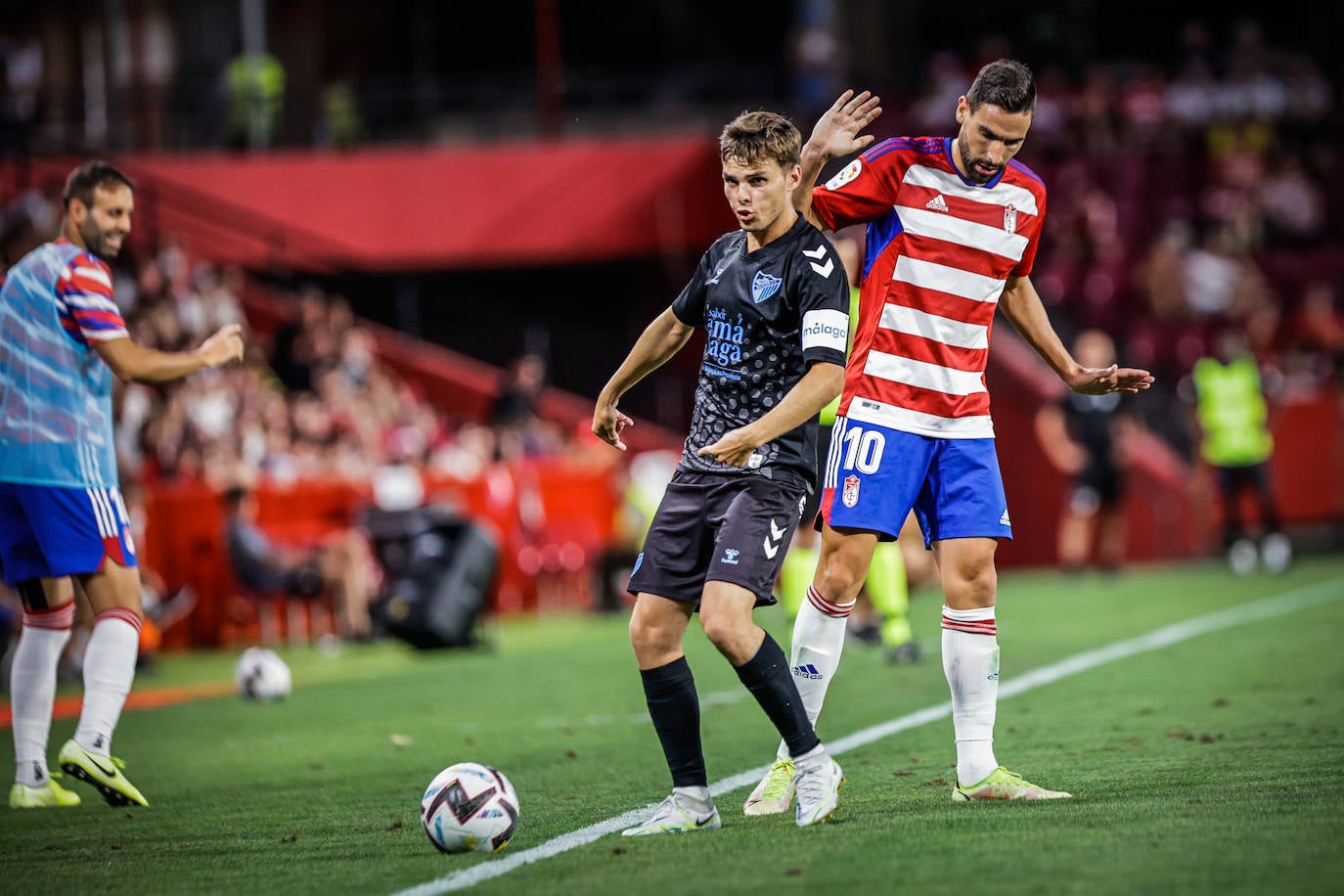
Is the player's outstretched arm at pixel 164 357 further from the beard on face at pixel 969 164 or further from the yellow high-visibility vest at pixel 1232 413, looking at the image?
the yellow high-visibility vest at pixel 1232 413

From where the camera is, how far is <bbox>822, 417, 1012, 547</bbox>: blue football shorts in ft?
19.7

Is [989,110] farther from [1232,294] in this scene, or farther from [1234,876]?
[1232,294]

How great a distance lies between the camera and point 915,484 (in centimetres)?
605

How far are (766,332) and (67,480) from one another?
3.02 meters

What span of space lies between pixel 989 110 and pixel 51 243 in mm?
3820

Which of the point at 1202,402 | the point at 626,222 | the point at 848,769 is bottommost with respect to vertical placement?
the point at 848,769

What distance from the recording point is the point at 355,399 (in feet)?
61.3

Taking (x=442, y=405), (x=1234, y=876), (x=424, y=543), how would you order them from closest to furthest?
(x=1234, y=876)
(x=424, y=543)
(x=442, y=405)

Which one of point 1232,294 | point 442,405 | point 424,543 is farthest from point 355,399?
point 1232,294

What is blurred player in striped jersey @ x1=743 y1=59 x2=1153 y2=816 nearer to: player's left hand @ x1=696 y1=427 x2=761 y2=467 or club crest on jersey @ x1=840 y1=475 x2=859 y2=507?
club crest on jersey @ x1=840 y1=475 x2=859 y2=507

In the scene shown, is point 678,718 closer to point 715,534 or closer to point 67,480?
point 715,534

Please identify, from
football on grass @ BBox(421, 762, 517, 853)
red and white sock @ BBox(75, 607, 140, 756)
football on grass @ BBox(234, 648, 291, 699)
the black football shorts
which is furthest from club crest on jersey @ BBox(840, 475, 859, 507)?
football on grass @ BBox(234, 648, 291, 699)

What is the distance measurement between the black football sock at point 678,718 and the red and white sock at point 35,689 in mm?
2802

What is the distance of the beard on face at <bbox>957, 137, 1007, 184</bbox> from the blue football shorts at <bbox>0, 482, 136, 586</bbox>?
3624mm
